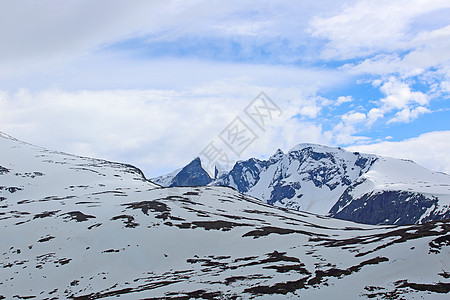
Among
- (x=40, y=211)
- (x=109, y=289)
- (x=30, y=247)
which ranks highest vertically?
(x=40, y=211)

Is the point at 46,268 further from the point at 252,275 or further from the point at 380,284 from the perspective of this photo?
the point at 380,284

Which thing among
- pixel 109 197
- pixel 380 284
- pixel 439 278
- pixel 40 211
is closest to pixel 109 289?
pixel 380 284

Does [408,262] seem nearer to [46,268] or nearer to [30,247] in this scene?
[46,268]

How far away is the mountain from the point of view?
174 feet

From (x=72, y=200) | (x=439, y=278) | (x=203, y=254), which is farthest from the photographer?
(x=72, y=200)

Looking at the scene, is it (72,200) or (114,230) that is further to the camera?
(72,200)

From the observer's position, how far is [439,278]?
163 feet

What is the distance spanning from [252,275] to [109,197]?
346ft

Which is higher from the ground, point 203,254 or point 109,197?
A: point 109,197

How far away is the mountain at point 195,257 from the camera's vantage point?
53.0 metres

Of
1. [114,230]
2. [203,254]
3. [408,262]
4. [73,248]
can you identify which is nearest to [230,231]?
[203,254]

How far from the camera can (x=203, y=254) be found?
88.7m

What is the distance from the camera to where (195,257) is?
8700 centimetres

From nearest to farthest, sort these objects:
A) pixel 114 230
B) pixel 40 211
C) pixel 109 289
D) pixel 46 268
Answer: pixel 109 289 < pixel 46 268 < pixel 114 230 < pixel 40 211
